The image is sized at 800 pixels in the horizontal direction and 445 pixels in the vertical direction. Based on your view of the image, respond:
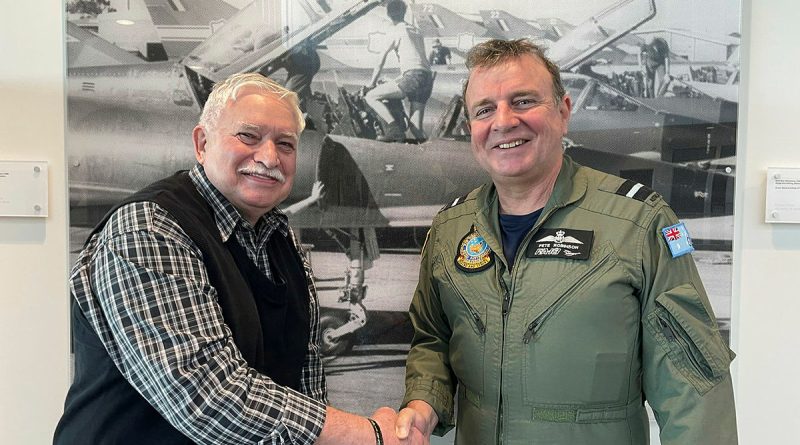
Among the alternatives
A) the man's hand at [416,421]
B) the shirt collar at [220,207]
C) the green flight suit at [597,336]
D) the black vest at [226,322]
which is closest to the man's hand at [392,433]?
the man's hand at [416,421]

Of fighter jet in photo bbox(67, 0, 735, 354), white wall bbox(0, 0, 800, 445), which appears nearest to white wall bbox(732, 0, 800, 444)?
white wall bbox(0, 0, 800, 445)

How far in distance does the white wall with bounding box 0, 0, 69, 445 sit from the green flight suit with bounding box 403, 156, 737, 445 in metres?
1.25

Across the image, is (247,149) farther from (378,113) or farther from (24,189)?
(24,189)

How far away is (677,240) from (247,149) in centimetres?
91

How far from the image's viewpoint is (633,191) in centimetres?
121

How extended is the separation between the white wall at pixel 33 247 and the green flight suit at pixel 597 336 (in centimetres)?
125

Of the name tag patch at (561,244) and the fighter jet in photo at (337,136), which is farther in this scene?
the fighter jet in photo at (337,136)

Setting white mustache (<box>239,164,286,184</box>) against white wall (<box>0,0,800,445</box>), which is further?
white wall (<box>0,0,800,445</box>)

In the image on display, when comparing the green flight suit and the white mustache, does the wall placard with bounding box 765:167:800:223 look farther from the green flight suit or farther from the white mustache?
the white mustache

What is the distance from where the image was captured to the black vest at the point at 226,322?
1.00 meters

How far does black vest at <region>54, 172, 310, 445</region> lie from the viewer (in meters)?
1.00

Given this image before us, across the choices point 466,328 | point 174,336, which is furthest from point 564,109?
point 174,336

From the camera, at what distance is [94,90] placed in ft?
5.16

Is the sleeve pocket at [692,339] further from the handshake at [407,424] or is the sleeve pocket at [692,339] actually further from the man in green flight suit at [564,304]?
the handshake at [407,424]
